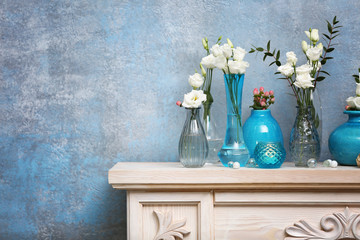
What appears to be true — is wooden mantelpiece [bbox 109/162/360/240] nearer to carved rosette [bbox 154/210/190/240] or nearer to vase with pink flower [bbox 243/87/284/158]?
carved rosette [bbox 154/210/190/240]

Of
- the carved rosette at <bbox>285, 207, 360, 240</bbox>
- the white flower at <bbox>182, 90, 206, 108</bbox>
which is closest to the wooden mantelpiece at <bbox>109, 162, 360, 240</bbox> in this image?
the carved rosette at <bbox>285, 207, 360, 240</bbox>

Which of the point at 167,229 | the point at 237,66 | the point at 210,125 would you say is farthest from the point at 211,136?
the point at 167,229

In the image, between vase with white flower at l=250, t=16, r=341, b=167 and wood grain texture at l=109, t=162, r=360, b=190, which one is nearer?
wood grain texture at l=109, t=162, r=360, b=190

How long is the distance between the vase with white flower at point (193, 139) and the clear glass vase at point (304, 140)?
1.11 ft

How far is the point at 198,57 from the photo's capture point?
1.64m

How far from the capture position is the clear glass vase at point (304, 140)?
→ 1406 mm

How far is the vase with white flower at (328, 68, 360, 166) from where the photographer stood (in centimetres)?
138

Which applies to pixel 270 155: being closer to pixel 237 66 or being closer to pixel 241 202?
pixel 241 202

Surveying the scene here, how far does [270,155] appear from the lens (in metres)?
1.31

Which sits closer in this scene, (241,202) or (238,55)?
(241,202)

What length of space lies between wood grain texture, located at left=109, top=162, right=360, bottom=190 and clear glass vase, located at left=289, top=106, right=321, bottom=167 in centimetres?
13

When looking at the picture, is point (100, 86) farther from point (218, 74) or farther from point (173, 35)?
point (218, 74)

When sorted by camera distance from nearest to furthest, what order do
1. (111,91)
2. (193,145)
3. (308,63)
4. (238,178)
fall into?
(238,178)
(193,145)
(308,63)
(111,91)

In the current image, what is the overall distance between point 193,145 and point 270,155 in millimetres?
270
